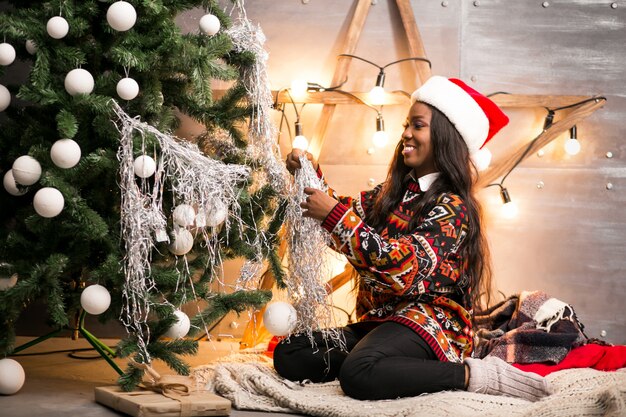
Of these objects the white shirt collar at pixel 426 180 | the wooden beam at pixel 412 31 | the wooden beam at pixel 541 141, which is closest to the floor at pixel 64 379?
the white shirt collar at pixel 426 180

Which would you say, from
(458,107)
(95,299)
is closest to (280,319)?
(95,299)

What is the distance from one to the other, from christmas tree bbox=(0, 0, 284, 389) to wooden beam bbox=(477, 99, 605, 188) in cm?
124

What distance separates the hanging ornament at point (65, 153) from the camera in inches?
75.0

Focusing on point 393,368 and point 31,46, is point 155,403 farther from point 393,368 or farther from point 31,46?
point 31,46

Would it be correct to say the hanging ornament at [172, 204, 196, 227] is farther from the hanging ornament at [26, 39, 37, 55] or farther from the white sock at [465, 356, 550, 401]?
the white sock at [465, 356, 550, 401]

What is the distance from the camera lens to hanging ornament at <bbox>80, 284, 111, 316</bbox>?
6.40 feet

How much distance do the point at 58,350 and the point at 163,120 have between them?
1.14 metres

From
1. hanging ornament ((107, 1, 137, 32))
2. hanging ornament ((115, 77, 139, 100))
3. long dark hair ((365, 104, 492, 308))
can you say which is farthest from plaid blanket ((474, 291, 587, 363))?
hanging ornament ((107, 1, 137, 32))

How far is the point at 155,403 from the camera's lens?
1902mm

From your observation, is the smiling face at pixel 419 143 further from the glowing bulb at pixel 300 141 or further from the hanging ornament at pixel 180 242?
the hanging ornament at pixel 180 242

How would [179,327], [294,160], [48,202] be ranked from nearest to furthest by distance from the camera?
[48,202] → [179,327] → [294,160]

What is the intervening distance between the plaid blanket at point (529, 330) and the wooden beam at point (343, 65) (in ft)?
3.12

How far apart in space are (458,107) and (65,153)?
1.22m

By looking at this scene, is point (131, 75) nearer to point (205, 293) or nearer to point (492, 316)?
point (205, 293)
